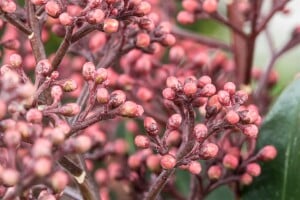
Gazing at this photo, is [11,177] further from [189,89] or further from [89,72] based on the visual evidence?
[189,89]

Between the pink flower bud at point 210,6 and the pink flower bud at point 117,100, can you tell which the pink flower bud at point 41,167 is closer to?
the pink flower bud at point 117,100

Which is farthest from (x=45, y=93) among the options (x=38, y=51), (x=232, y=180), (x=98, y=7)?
(x=232, y=180)

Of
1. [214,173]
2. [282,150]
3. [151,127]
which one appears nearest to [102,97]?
[151,127]

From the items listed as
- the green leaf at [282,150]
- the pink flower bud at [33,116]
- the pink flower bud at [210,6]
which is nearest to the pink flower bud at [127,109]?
the pink flower bud at [33,116]

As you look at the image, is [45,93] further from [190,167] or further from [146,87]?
[146,87]

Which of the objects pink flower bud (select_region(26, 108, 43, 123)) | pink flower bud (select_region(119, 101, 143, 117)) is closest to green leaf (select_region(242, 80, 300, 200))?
pink flower bud (select_region(119, 101, 143, 117))
